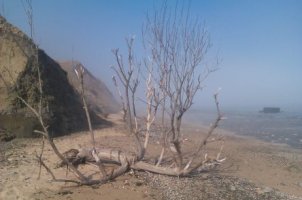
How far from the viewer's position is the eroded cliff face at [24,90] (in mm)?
14297

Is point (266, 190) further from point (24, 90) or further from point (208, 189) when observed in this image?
point (24, 90)

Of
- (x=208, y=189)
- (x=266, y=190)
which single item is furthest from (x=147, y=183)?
(x=266, y=190)

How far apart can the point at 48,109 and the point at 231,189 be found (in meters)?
8.71

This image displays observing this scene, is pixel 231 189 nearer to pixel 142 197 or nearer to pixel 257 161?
pixel 142 197

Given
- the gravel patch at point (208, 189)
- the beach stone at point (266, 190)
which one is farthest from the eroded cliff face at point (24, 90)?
the beach stone at point (266, 190)

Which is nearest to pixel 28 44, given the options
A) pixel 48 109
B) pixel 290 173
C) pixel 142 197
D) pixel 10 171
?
pixel 48 109

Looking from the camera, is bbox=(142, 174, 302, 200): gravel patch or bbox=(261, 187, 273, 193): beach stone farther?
bbox=(261, 187, 273, 193): beach stone

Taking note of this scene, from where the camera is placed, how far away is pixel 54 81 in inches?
683

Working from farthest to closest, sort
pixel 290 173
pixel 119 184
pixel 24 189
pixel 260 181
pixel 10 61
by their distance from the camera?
pixel 10 61 → pixel 290 173 → pixel 260 181 → pixel 119 184 → pixel 24 189

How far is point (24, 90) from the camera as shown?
15.3m

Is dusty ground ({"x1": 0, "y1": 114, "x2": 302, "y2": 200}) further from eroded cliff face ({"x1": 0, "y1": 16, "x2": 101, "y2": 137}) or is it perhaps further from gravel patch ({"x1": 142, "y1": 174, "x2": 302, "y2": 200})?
eroded cliff face ({"x1": 0, "y1": 16, "x2": 101, "y2": 137})

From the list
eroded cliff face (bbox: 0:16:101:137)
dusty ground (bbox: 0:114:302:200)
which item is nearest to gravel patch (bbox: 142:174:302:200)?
dusty ground (bbox: 0:114:302:200)

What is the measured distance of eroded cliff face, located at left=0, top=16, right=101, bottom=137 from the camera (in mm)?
14297

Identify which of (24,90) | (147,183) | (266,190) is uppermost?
(24,90)
